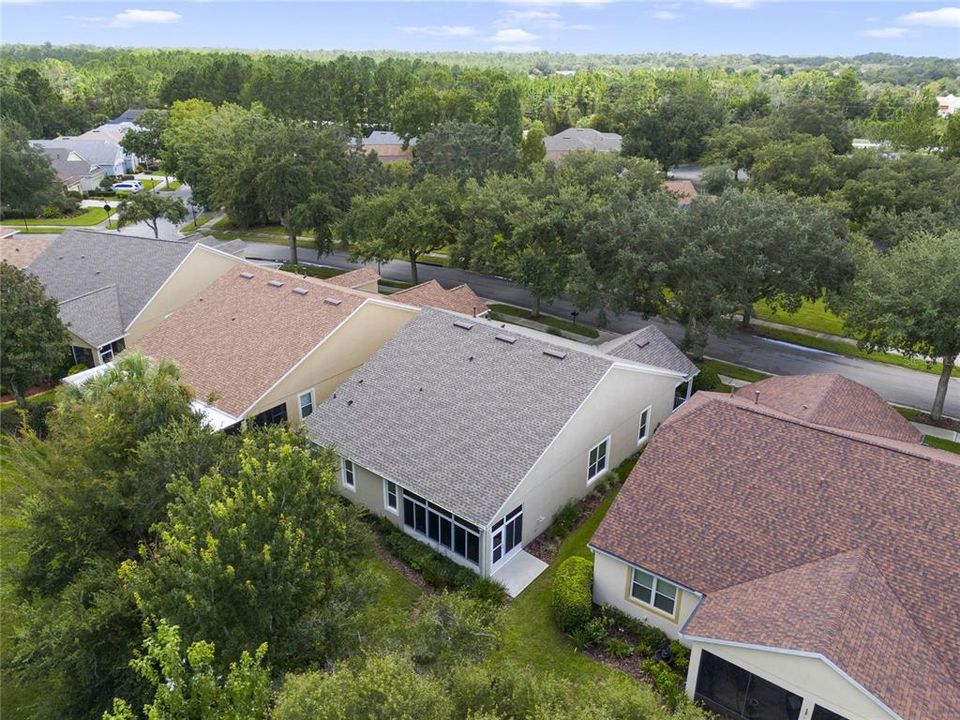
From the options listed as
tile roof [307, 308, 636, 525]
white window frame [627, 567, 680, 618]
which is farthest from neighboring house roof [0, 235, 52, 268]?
white window frame [627, 567, 680, 618]

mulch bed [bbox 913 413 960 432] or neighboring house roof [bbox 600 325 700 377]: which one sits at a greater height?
neighboring house roof [bbox 600 325 700 377]

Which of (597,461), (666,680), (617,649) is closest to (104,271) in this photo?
(597,461)

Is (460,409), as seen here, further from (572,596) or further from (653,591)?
(653,591)

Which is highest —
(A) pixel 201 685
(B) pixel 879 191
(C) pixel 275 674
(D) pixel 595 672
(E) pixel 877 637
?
(B) pixel 879 191

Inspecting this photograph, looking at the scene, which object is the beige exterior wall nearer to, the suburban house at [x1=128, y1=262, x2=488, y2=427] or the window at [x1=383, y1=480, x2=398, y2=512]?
the suburban house at [x1=128, y1=262, x2=488, y2=427]

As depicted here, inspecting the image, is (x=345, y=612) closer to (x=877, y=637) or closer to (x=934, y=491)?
(x=877, y=637)

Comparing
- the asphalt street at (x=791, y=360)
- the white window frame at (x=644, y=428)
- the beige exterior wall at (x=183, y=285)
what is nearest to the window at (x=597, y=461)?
the white window frame at (x=644, y=428)

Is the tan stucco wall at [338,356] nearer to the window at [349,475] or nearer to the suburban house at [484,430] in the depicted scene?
the suburban house at [484,430]

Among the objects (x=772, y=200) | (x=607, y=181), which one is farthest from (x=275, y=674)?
(x=607, y=181)
